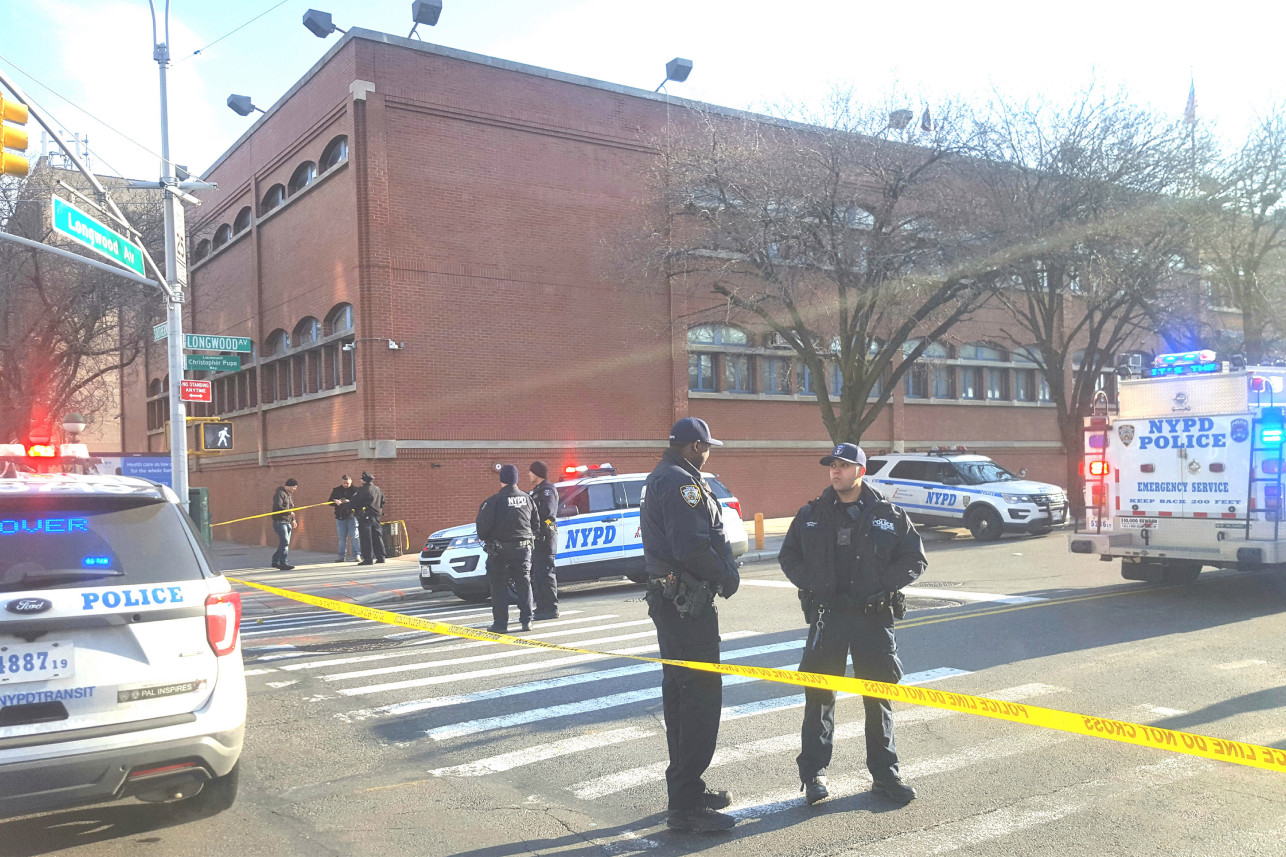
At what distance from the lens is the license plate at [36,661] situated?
4.00m

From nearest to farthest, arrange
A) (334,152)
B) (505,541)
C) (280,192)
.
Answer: (505,541) → (334,152) → (280,192)

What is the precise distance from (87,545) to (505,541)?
603 centimetres

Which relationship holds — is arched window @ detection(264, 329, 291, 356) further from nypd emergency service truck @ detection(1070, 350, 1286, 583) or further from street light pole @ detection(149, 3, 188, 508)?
nypd emergency service truck @ detection(1070, 350, 1286, 583)

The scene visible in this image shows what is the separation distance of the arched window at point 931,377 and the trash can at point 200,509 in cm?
2054

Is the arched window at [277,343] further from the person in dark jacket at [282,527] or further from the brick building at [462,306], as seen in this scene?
the person in dark jacket at [282,527]

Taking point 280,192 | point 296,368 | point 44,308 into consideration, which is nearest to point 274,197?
point 280,192

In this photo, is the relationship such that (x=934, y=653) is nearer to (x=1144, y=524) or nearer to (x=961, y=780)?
(x=961, y=780)

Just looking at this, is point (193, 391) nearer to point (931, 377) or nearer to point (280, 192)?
point (280, 192)

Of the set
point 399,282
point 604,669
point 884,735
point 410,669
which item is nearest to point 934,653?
point 604,669

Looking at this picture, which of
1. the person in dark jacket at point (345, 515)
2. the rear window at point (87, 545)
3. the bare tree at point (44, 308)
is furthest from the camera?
the bare tree at point (44, 308)

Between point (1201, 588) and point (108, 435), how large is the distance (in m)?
55.0

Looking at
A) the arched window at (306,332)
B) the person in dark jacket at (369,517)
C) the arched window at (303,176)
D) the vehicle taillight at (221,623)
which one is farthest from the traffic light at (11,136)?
the arched window at (303,176)

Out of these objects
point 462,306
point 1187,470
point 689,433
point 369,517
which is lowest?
point 369,517

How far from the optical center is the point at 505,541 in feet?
33.6
